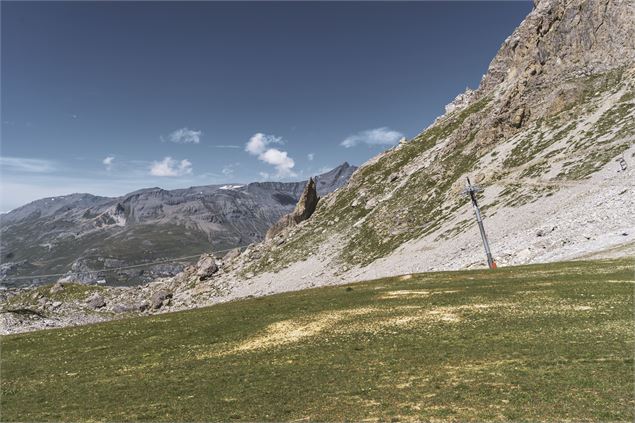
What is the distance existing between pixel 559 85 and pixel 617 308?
136m

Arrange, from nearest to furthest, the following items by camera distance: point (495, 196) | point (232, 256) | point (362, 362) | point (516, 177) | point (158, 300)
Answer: point (362, 362) < point (495, 196) < point (516, 177) < point (158, 300) < point (232, 256)

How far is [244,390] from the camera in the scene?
20.3 metres

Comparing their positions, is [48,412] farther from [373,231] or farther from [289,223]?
[289,223]

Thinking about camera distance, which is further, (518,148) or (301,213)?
(301,213)

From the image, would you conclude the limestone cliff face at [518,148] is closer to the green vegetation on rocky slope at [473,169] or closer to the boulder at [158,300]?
the green vegetation on rocky slope at [473,169]

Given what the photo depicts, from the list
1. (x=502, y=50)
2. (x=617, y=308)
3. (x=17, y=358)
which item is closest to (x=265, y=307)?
(x=17, y=358)

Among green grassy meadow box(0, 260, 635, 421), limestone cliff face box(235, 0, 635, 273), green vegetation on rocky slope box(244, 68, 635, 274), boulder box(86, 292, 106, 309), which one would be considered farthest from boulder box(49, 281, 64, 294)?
green grassy meadow box(0, 260, 635, 421)

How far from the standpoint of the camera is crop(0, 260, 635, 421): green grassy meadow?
17016mm


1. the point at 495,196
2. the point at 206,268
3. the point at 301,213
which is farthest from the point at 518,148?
the point at 206,268

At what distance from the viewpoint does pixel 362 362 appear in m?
23.1

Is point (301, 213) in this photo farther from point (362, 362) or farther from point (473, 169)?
point (362, 362)

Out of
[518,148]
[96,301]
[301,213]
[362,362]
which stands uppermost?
[518,148]

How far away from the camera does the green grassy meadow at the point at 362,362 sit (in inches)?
670

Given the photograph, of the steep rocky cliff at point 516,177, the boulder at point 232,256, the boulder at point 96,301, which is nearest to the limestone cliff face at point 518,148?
the steep rocky cliff at point 516,177
